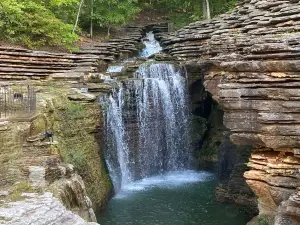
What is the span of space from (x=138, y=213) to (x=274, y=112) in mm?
6130

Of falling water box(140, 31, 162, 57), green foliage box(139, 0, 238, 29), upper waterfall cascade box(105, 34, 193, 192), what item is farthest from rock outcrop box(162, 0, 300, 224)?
green foliage box(139, 0, 238, 29)

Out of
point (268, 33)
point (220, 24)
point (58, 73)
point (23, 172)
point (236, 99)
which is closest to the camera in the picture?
point (23, 172)

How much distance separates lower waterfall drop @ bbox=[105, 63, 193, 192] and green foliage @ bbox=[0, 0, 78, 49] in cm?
495

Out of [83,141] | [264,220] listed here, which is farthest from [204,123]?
[264,220]

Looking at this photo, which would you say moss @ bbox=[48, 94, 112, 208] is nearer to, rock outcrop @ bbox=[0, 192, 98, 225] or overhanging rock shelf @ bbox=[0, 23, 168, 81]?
overhanging rock shelf @ bbox=[0, 23, 168, 81]

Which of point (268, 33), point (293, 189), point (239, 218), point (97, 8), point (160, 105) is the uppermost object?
point (97, 8)

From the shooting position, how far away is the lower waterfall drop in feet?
57.8

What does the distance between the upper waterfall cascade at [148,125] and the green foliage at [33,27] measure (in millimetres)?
4924

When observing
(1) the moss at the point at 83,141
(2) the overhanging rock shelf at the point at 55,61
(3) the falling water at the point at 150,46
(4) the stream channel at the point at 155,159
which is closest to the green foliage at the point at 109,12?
(3) the falling water at the point at 150,46

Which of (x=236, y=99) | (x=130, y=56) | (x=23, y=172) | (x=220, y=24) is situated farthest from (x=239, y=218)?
(x=130, y=56)

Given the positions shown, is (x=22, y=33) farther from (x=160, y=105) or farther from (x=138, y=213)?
(x=138, y=213)

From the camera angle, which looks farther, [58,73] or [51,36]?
[51,36]

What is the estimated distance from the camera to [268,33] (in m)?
13.8

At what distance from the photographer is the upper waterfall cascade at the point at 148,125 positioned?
1760 centimetres
